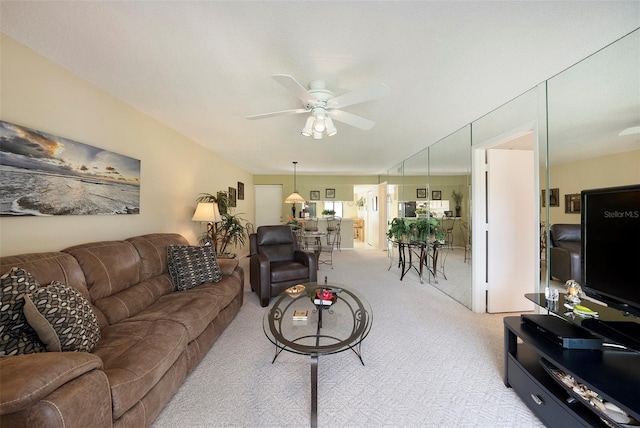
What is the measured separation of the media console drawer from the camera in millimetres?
1264

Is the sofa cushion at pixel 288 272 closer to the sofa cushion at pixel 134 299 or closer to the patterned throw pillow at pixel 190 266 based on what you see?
the patterned throw pillow at pixel 190 266

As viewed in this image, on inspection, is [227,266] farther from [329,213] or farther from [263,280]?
[329,213]

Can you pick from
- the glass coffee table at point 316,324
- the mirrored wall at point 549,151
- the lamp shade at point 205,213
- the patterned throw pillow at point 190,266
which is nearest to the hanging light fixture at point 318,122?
the glass coffee table at point 316,324

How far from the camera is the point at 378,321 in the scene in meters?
2.78

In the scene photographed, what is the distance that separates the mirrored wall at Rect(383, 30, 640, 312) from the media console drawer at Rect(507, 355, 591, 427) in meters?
0.92

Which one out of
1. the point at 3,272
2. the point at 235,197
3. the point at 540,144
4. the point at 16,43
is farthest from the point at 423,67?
the point at 235,197

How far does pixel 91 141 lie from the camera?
2203 mm

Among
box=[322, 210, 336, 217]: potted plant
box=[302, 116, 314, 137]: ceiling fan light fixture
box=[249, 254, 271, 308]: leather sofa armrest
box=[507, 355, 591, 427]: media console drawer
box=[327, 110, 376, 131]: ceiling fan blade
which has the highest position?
box=[327, 110, 376, 131]: ceiling fan blade

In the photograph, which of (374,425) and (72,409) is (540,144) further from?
(72,409)

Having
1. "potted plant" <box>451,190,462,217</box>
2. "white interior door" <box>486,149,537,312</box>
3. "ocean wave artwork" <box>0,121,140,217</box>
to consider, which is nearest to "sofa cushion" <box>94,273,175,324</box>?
"ocean wave artwork" <box>0,121,140,217</box>

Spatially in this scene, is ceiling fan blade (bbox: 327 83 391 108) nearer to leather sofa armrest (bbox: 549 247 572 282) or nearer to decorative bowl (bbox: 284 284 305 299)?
decorative bowl (bbox: 284 284 305 299)

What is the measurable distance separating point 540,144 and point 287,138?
308cm

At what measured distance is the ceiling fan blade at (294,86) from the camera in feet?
4.98

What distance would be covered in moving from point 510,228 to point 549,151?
116cm
